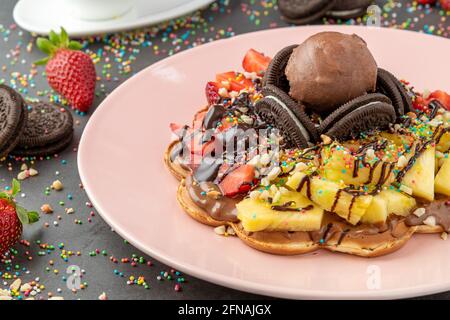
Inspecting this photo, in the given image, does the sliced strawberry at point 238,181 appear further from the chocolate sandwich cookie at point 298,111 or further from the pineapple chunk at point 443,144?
the pineapple chunk at point 443,144

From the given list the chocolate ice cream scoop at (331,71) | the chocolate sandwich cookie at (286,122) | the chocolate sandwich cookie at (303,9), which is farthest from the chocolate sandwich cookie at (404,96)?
the chocolate sandwich cookie at (303,9)

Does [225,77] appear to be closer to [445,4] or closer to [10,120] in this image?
[10,120]

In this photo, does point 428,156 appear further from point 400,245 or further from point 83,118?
point 83,118

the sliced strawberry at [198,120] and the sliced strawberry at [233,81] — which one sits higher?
the sliced strawberry at [233,81]

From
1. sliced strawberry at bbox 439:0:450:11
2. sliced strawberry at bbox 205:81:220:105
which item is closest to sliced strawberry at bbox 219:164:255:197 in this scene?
sliced strawberry at bbox 205:81:220:105

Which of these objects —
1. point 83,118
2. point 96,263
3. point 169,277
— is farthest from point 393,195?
point 83,118

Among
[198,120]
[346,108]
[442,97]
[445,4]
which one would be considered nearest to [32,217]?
[198,120]
